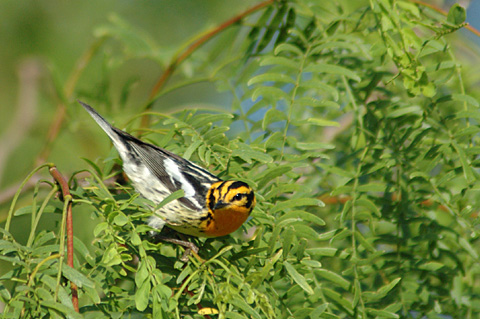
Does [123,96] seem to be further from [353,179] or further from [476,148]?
[476,148]

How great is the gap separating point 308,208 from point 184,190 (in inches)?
23.2

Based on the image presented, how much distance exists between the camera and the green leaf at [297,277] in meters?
1.67

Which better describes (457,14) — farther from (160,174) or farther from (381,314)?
(160,174)

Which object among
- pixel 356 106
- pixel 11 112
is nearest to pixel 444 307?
pixel 356 106

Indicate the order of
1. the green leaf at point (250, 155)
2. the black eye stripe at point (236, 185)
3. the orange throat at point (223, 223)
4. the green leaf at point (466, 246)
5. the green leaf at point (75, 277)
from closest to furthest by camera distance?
the green leaf at point (75, 277) < the green leaf at point (250, 155) < the black eye stripe at point (236, 185) < the green leaf at point (466, 246) < the orange throat at point (223, 223)

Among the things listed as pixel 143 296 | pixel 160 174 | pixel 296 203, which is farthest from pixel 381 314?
pixel 160 174

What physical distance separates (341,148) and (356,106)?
1.98 ft

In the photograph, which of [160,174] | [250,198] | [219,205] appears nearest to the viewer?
[250,198]

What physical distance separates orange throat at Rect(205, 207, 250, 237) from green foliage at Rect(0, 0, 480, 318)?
69mm

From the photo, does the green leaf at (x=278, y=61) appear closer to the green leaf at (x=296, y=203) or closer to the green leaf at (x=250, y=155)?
the green leaf at (x=250, y=155)

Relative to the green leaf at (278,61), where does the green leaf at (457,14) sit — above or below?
above

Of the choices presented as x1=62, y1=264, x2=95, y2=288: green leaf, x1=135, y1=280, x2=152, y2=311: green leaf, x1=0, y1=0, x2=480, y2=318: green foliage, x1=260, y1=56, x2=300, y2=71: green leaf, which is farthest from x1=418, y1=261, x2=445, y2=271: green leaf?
x1=62, y1=264, x2=95, y2=288: green leaf

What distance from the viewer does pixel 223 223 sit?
7.30 feet

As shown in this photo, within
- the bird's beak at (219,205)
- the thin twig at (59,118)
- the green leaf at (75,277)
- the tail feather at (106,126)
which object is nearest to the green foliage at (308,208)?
the green leaf at (75,277)
